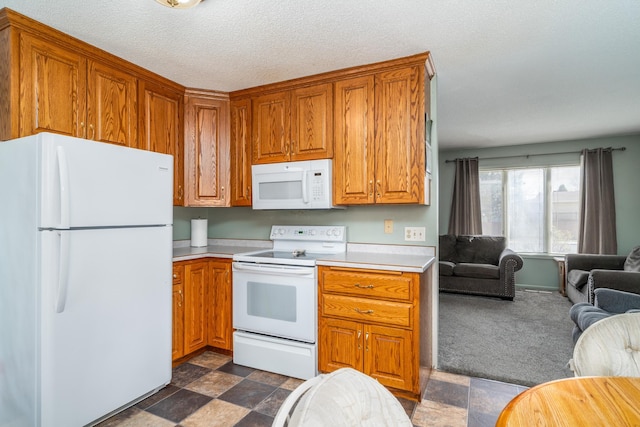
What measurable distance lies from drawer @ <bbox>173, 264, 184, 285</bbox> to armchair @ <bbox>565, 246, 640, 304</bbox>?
12.9 ft

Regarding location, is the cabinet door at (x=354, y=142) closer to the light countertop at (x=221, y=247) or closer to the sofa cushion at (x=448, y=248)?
the light countertop at (x=221, y=247)

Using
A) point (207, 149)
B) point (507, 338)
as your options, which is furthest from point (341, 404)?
point (507, 338)

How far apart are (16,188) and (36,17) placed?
994mm

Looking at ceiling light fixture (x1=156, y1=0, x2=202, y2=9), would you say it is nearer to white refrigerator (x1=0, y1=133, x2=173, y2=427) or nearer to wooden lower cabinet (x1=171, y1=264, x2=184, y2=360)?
white refrigerator (x1=0, y1=133, x2=173, y2=427)

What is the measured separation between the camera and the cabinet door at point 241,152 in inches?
119

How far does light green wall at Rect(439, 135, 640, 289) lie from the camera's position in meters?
4.75

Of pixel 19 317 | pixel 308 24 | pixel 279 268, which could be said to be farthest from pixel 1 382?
pixel 308 24

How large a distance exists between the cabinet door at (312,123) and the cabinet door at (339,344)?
1288mm

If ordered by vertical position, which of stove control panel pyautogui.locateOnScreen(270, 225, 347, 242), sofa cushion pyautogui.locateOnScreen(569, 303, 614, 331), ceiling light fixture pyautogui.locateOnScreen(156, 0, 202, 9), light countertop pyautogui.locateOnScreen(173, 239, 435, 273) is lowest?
sofa cushion pyautogui.locateOnScreen(569, 303, 614, 331)

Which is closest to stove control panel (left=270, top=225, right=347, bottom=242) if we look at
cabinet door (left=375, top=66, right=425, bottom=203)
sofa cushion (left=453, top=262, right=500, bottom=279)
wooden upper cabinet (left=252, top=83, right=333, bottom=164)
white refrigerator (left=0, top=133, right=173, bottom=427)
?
cabinet door (left=375, top=66, right=425, bottom=203)

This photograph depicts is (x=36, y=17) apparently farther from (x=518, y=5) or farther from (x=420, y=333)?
(x=420, y=333)

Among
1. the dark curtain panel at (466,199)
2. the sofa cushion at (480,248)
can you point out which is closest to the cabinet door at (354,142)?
the sofa cushion at (480,248)

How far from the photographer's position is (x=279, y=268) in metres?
2.47

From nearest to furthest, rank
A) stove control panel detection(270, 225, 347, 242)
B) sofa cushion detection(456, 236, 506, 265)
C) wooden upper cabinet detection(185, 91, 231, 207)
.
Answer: stove control panel detection(270, 225, 347, 242)
wooden upper cabinet detection(185, 91, 231, 207)
sofa cushion detection(456, 236, 506, 265)
